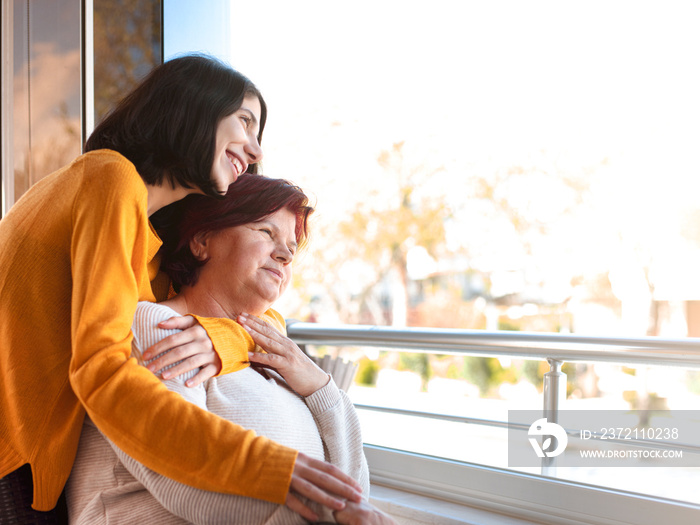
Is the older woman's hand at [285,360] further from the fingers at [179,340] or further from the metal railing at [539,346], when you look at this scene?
the metal railing at [539,346]

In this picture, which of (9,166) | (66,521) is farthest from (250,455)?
(9,166)

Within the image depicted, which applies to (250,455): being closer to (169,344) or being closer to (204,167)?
(169,344)

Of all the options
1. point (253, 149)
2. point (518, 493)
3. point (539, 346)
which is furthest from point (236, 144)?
point (518, 493)

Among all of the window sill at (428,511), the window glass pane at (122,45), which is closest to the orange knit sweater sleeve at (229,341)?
the window sill at (428,511)

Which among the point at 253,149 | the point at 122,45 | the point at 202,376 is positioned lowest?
the point at 202,376

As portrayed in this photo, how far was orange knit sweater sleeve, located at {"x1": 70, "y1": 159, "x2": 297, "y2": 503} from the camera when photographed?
3.52 ft

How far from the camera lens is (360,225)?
9312 millimetres

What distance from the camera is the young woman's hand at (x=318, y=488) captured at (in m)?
1.08

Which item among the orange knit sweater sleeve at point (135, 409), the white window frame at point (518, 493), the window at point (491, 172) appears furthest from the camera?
the window at point (491, 172)

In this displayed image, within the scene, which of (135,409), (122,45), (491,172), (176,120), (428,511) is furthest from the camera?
(491,172)

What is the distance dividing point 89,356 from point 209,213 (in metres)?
0.56

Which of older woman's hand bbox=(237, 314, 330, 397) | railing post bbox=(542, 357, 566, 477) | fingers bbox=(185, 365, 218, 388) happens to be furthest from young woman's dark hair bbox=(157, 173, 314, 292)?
railing post bbox=(542, 357, 566, 477)

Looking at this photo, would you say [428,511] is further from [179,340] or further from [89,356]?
[89,356]

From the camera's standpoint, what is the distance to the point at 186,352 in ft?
4.14
